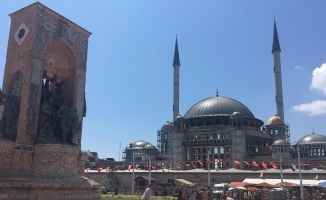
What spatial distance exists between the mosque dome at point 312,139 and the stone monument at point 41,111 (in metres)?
77.7

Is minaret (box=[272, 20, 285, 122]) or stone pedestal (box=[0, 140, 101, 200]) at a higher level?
minaret (box=[272, 20, 285, 122])

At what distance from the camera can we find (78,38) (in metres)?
17.6

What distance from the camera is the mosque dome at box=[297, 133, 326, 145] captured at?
274 feet

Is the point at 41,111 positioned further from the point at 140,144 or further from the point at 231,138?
the point at 140,144

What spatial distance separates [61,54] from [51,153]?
572cm

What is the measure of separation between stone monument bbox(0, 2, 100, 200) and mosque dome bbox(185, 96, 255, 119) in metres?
64.3

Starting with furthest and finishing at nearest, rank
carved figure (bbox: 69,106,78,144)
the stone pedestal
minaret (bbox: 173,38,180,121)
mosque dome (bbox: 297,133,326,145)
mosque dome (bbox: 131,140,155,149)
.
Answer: mosque dome (bbox: 131,140,155,149)
minaret (bbox: 173,38,180,121)
mosque dome (bbox: 297,133,326,145)
carved figure (bbox: 69,106,78,144)
the stone pedestal

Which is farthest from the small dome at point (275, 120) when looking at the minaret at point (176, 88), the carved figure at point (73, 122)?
the carved figure at point (73, 122)

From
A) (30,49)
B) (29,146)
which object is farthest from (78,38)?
(29,146)

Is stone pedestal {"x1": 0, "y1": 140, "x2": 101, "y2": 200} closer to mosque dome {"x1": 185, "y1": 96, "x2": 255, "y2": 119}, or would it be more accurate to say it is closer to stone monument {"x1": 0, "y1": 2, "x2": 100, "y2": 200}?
stone monument {"x1": 0, "y1": 2, "x2": 100, "y2": 200}

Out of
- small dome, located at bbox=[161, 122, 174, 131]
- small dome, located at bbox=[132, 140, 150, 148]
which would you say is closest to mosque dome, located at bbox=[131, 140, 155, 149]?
small dome, located at bbox=[132, 140, 150, 148]

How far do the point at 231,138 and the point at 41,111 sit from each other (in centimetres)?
5981

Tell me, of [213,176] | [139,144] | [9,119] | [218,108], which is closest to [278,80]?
[218,108]

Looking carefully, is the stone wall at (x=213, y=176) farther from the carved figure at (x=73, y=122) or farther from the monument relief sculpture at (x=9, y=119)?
the monument relief sculpture at (x=9, y=119)
